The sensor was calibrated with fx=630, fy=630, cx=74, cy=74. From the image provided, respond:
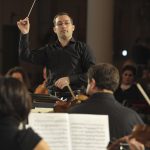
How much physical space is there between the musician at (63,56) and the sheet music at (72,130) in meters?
1.73

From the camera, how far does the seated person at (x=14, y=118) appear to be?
274 centimetres

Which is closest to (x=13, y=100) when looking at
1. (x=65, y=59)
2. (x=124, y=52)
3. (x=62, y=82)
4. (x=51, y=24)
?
(x=62, y=82)

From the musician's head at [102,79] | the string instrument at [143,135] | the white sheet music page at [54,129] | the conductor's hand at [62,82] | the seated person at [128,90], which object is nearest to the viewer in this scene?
the string instrument at [143,135]

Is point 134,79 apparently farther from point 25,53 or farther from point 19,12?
point 19,12

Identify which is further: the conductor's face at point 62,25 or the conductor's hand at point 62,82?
the conductor's face at point 62,25

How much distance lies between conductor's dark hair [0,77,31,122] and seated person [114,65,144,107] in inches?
169

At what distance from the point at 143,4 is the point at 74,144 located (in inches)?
341

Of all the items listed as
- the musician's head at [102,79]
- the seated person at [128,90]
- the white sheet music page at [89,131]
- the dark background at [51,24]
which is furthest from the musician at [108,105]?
the dark background at [51,24]

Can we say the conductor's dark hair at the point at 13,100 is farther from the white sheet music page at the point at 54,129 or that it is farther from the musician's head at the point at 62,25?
the musician's head at the point at 62,25

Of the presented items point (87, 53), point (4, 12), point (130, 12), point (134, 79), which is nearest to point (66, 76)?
point (87, 53)

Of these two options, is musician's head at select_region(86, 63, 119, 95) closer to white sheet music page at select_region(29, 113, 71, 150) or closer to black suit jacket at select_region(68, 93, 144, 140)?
black suit jacket at select_region(68, 93, 144, 140)

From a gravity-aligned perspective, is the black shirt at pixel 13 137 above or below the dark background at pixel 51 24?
above

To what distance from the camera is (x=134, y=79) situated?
7426mm

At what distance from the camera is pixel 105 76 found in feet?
11.9
